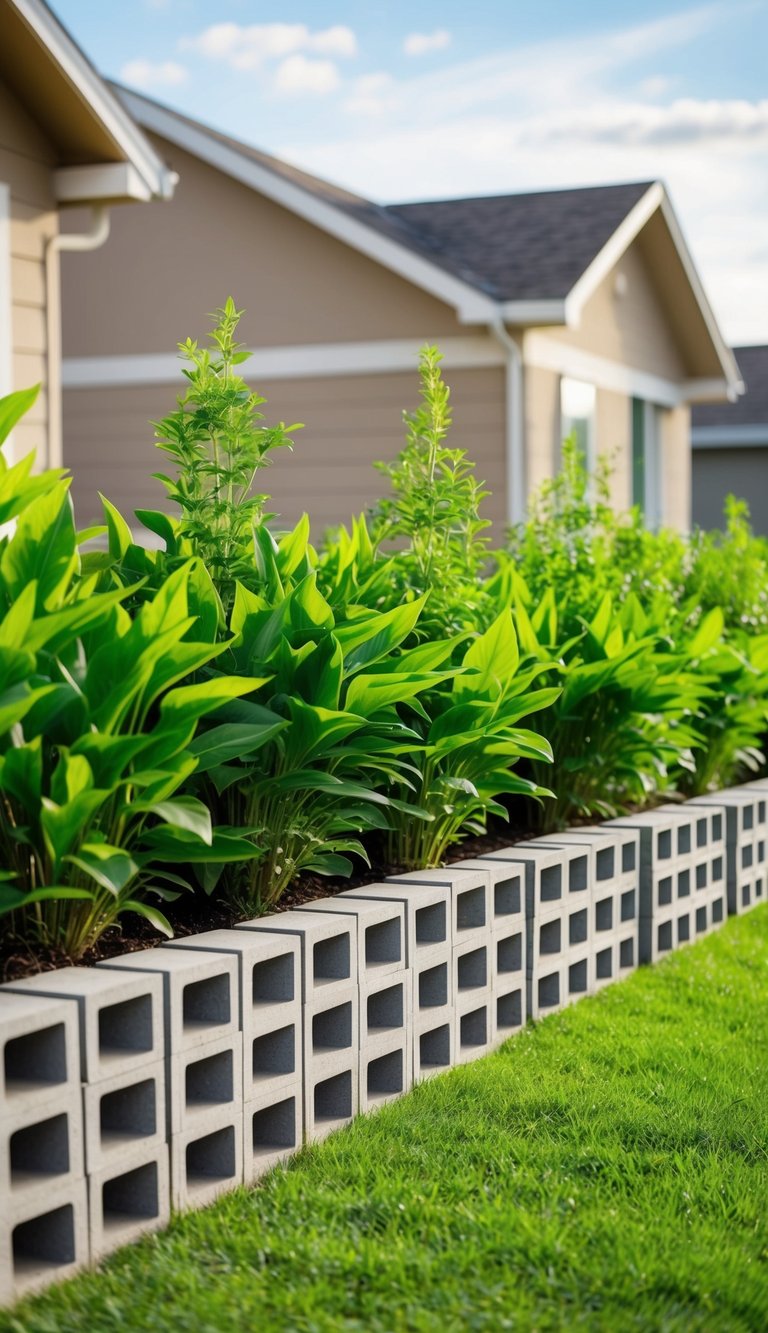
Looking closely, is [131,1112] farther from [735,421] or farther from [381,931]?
[735,421]

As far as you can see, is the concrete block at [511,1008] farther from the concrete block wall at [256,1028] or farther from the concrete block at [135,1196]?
the concrete block at [135,1196]

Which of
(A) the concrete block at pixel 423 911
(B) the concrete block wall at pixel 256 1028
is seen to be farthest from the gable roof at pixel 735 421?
(A) the concrete block at pixel 423 911

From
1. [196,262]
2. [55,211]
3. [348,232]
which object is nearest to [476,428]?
[348,232]

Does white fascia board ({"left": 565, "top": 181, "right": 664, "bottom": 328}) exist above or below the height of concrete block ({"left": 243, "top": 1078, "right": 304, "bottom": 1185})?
above

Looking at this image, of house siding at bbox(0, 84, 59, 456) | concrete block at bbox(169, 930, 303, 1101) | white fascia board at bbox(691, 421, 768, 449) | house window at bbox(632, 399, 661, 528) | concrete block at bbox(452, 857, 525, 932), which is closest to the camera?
concrete block at bbox(169, 930, 303, 1101)

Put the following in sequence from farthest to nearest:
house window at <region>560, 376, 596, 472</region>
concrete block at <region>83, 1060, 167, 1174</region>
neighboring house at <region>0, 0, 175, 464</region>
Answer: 1. house window at <region>560, 376, 596, 472</region>
2. neighboring house at <region>0, 0, 175, 464</region>
3. concrete block at <region>83, 1060, 167, 1174</region>

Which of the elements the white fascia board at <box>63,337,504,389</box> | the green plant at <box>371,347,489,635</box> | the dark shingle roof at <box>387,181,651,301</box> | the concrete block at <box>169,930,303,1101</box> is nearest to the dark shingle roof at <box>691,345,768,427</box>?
the dark shingle roof at <box>387,181,651,301</box>

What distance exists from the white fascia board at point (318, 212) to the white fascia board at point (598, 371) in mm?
681

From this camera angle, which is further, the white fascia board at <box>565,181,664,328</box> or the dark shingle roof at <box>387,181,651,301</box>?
the dark shingle roof at <box>387,181,651,301</box>

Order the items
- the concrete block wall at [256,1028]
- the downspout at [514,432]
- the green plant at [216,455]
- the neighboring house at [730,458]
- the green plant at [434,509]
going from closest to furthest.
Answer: the concrete block wall at [256,1028] → the green plant at [216,455] → the green plant at [434,509] → the downspout at [514,432] → the neighboring house at [730,458]

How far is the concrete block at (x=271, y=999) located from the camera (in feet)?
10.8

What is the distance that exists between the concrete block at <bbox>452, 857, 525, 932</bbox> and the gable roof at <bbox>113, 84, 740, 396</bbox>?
7.84 meters

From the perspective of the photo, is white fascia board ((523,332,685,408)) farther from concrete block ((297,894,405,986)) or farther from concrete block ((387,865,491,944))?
concrete block ((297,894,405,986))

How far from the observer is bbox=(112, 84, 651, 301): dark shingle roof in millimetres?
12094
